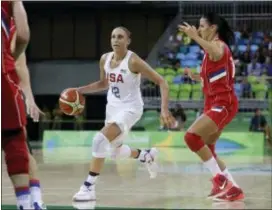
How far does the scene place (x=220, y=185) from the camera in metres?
7.12

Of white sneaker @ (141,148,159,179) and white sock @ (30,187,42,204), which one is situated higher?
white sock @ (30,187,42,204)

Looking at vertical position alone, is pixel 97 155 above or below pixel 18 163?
below

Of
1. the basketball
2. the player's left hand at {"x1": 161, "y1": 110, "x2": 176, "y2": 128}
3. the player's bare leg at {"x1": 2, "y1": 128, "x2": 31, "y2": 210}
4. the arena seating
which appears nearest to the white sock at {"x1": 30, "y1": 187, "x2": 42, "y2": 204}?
the player's bare leg at {"x1": 2, "y1": 128, "x2": 31, "y2": 210}

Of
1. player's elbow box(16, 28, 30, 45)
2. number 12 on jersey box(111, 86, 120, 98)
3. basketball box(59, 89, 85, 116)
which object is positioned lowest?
basketball box(59, 89, 85, 116)

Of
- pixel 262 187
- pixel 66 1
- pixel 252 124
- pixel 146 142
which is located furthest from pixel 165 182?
pixel 66 1

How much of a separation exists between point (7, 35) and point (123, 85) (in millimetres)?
3498

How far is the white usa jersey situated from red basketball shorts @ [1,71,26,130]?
3403mm

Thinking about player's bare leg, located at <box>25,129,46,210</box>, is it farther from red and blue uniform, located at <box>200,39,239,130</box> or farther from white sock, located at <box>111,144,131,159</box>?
red and blue uniform, located at <box>200,39,239,130</box>

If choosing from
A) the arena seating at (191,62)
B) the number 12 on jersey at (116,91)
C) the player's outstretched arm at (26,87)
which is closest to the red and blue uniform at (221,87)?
the number 12 on jersey at (116,91)

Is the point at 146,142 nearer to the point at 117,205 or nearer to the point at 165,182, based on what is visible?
the point at 165,182

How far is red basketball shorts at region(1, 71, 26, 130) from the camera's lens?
4.00 meters

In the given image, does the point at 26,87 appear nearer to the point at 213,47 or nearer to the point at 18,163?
the point at 18,163

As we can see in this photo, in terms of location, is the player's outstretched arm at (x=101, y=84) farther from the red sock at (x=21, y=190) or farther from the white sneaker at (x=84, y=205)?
the red sock at (x=21, y=190)

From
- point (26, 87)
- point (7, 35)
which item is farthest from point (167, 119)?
point (7, 35)
